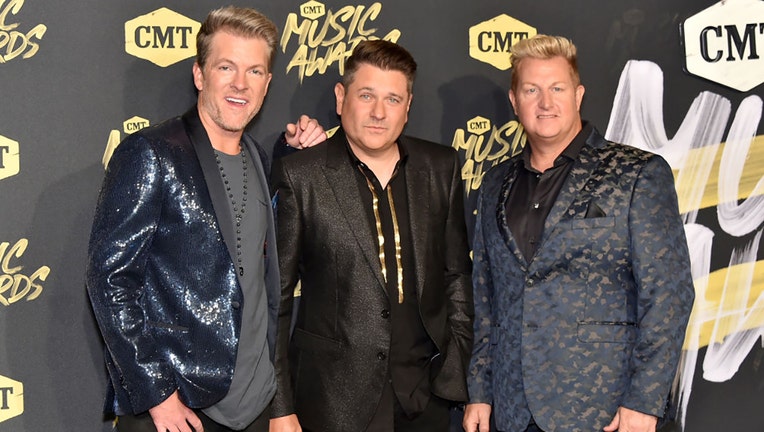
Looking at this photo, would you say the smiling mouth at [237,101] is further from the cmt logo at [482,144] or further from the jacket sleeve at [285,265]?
the cmt logo at [482,144]

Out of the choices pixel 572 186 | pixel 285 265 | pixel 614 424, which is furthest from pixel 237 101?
pixel 614 424

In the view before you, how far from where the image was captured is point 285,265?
250 centimetres

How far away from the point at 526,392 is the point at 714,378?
1157 millimetres

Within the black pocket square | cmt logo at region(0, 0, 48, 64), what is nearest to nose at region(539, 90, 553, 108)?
the black pocket square

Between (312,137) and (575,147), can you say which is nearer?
(575,147)

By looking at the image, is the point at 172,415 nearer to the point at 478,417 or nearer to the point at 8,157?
the point at 478,417

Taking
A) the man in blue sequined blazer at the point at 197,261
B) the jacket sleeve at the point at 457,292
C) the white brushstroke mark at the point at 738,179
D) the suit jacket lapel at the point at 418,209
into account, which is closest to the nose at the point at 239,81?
the man in blue sequined blazer at the point at 197,261

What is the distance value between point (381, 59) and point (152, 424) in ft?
4.02

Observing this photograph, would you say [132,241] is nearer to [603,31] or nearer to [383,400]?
[383,400]

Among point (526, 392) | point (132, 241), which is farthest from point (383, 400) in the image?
point (132, 241)

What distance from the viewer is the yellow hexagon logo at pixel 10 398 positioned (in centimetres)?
276

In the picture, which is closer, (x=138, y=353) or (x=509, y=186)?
(x=138, y=353)

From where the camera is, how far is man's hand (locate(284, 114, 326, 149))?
2738 mm

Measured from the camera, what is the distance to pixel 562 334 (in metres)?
2.40
